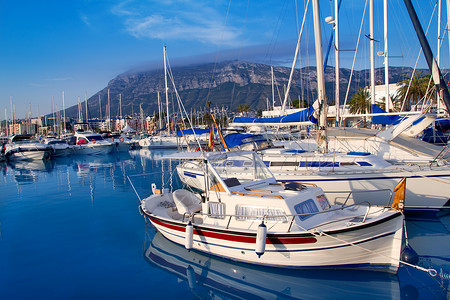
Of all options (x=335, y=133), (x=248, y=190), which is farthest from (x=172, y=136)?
(x=248, y=190)

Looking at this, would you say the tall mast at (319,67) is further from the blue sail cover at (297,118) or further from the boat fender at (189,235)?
the boat fender at (189,235)

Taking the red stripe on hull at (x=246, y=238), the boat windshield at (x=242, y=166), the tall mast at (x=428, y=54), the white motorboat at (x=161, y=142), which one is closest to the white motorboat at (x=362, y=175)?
the boat windshield at (x=242, y=166)

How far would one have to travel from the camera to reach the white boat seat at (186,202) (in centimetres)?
1148

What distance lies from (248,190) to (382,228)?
12.6ft

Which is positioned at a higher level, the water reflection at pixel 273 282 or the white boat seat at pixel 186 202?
the white boat seat at pixel 186 202

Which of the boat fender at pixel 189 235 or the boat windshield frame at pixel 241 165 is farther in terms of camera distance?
the boat windshield frame at pixel 241 165

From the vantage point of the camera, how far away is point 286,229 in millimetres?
8711

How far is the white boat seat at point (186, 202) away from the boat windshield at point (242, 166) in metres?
1.43

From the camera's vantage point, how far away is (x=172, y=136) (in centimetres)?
5828

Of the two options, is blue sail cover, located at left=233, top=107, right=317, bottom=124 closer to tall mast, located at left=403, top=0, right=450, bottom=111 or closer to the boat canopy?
the boat canopy

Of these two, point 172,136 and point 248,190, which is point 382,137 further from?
point 172,136

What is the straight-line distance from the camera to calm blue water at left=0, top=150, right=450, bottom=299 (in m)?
8.29

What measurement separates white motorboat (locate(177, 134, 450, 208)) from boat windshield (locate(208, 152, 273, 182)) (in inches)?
8.1

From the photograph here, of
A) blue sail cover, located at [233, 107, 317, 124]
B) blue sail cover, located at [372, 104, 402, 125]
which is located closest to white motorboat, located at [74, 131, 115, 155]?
blue sail cover, located at [233, 107, 317, 124]
